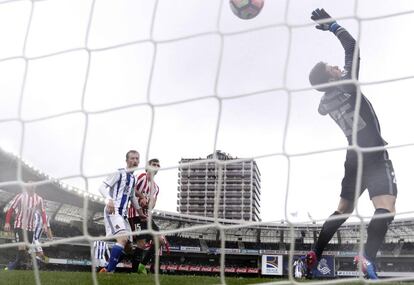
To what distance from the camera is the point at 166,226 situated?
2908 cm

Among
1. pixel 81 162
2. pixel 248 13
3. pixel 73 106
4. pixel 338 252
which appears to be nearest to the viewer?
pixel 81 162

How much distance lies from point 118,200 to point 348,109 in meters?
2.41

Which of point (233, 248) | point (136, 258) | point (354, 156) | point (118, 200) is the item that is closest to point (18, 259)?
point (136, 258)

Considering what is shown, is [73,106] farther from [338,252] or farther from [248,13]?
[338,252]

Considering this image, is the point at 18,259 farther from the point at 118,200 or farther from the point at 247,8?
the point at 247,8

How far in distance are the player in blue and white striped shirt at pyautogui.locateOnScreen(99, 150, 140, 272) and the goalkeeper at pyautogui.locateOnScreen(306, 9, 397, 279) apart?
176 cm

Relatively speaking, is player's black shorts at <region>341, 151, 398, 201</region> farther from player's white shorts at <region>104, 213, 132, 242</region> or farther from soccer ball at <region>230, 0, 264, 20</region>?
player's white shorts at <region>104, 213, 132, 242</region>

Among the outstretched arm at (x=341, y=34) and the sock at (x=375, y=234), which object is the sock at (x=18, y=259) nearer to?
the sock at (x=375, y=234)

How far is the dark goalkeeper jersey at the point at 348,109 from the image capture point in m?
3.81

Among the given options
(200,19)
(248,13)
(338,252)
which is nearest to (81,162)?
(200,19)

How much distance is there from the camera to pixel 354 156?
4.12 metres

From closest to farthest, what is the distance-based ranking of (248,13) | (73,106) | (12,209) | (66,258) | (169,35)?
(169,35) < (73,106) < (248,13) < (12,209) < (66,258)

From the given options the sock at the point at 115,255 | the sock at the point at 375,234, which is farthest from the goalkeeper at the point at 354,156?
the sock at the point at 115,255

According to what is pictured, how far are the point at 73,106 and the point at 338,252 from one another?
2834cm
